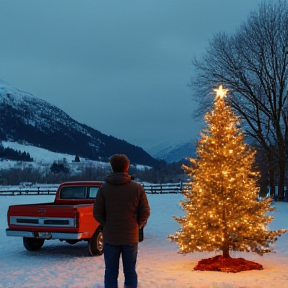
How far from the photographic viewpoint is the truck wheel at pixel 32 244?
12.4 m

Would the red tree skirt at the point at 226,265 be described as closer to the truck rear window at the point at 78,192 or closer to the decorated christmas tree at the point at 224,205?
the decorated christmas tree at the point at 224,205

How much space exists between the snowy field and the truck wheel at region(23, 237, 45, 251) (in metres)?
0.18

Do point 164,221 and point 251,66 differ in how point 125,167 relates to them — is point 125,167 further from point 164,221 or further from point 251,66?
point 251,66

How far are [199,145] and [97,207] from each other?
446 cm

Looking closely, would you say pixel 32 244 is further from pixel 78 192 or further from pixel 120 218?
pixel 120 218

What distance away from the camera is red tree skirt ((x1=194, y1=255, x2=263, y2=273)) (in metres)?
9.19

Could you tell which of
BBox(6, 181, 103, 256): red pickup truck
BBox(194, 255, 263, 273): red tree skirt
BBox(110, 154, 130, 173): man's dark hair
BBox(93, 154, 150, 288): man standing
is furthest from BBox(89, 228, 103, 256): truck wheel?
BBox(110, 154, 130, 173): man's dark hair

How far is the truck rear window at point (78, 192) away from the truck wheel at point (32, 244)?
1.89 metres

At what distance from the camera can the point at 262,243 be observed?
368 inches

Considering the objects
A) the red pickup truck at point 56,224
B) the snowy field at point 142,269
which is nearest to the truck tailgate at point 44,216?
the red pickup truck at point 56,224

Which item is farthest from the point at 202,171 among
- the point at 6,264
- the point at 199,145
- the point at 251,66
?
the point at 251,66

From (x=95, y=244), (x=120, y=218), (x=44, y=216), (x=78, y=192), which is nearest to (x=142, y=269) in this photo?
(x=95, y=244)

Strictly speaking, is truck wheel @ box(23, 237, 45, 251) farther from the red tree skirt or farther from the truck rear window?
the red tree skirt

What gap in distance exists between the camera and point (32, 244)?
12.5m
